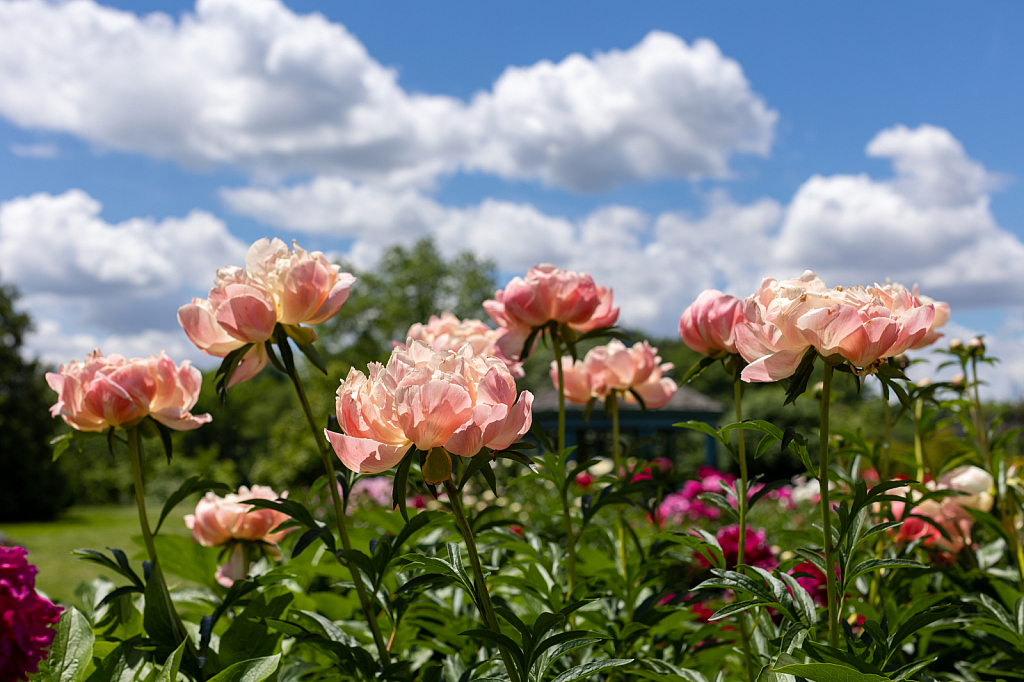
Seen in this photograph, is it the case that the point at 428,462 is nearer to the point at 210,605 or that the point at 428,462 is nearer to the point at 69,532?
the point at 210,605

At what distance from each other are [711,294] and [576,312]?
34cm

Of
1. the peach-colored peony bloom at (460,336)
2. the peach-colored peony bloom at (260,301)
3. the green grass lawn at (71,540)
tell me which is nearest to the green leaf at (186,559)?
the peach-colored peony bloom at (260,301)

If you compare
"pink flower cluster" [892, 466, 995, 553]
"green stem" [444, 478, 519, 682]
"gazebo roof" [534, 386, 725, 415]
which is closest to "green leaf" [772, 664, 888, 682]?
"green stem" [444, 478, 519, 682]

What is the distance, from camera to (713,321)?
128cm

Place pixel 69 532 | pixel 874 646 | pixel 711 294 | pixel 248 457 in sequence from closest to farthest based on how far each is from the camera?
pixel 874 646 → pixel 711 294 → pixel 69 532 → pixel 248 457

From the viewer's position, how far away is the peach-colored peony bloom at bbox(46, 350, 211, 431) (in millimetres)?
1329

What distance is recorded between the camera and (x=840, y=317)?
0.97 metres

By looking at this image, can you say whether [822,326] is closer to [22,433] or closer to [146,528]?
[146,528]

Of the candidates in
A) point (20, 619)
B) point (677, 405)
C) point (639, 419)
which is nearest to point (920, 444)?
point (20, 619)

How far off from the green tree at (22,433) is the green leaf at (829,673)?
76.4 feet

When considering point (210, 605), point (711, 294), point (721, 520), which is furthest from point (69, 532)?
point (711, 294)

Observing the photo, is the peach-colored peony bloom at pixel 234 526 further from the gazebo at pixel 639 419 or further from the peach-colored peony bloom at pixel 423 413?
the gazebo at pixel 639 419

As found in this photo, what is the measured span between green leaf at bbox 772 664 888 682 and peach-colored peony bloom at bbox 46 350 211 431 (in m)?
1.15

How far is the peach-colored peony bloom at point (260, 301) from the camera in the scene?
46.5 inches
